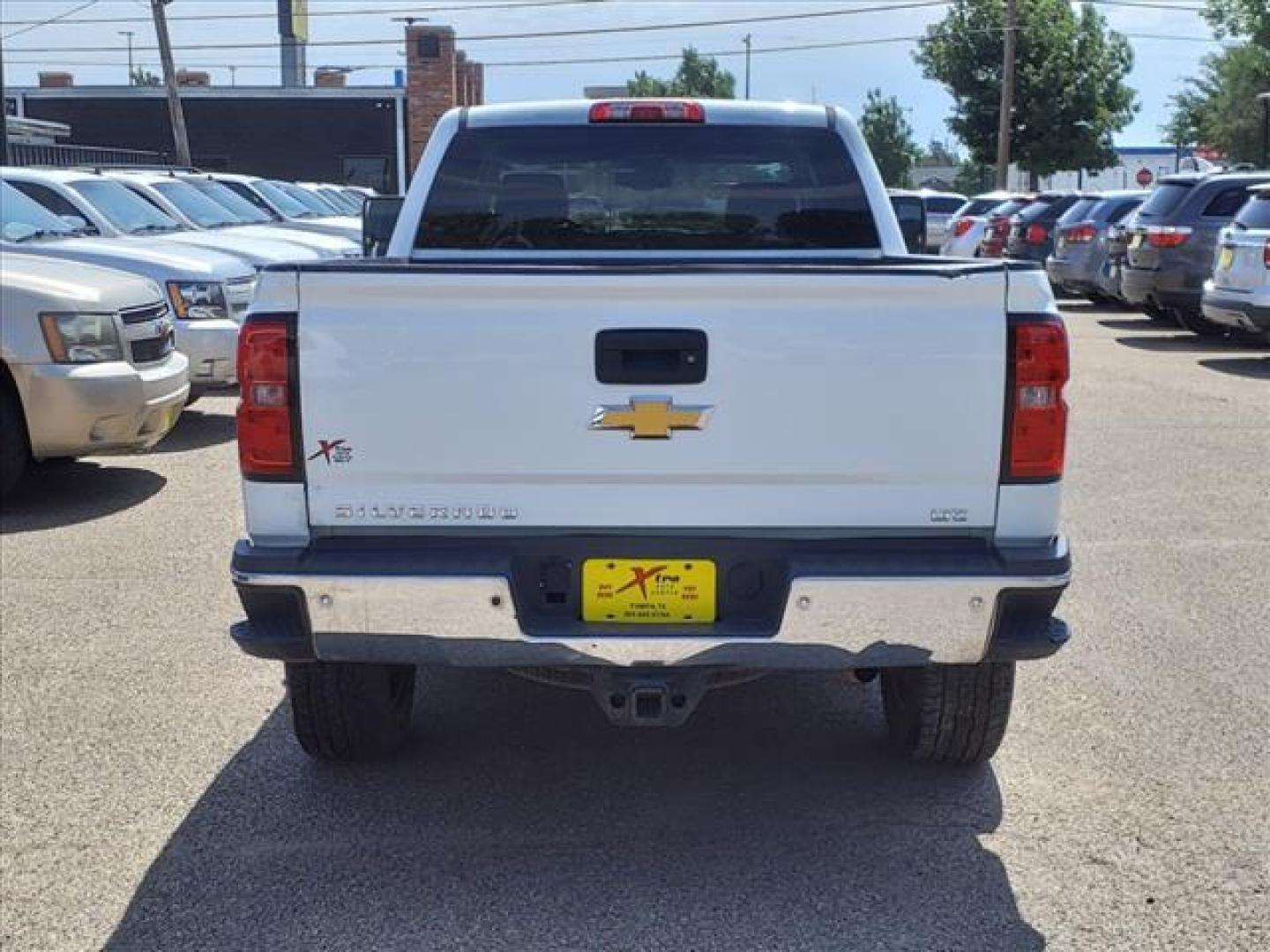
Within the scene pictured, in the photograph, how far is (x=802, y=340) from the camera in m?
3.65

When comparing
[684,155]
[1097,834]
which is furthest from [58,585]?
[1097,834]

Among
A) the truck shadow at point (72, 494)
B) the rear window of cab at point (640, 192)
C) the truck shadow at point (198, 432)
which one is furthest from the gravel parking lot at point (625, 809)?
the truck shadow at point (198, 432)

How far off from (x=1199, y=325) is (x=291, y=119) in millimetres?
30702

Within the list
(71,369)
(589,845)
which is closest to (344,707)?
(589,845)

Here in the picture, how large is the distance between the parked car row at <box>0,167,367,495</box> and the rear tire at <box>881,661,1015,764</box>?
2.57 m

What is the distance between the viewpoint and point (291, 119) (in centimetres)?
4253

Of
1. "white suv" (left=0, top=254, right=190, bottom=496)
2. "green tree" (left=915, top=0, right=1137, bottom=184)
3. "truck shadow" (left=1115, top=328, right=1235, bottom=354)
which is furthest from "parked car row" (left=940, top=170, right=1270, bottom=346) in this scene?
"green tree" (left=915, top=0, right=1137, bottom=184)

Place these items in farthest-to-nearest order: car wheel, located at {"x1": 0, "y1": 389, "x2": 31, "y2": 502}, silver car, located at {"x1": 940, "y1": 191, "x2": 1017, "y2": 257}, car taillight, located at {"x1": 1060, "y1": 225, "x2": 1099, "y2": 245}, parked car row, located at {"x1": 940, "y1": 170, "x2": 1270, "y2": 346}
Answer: silver car, located at {"x1": 940, "y1": 191, "x2": 1017, "y2": 257}
car taillight, located at {"x1": 1060, "y1": 225, "x2": 1099, "y2": 245}
parked car row, located at {"x1": 940, "y1": 170, "x2": 1270, "y2": 346}
car wheel, located at {"x1": 0, "y1": 389, "x2": 31, "y2": 502}

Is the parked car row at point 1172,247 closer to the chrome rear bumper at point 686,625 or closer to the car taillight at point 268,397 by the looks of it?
the chrome rear bumper at point 686,625

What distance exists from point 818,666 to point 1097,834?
1062 mm

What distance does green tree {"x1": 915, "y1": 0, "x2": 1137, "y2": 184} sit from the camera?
1870 inches

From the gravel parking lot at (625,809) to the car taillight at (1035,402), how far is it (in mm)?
1075

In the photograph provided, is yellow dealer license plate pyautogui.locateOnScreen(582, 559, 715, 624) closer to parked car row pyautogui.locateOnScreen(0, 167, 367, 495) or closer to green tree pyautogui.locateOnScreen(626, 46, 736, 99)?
parked car row pyautogui.locateOnScreen(0, 167, 367, 495)

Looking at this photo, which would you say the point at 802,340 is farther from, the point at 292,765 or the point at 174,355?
the point at 174,355
